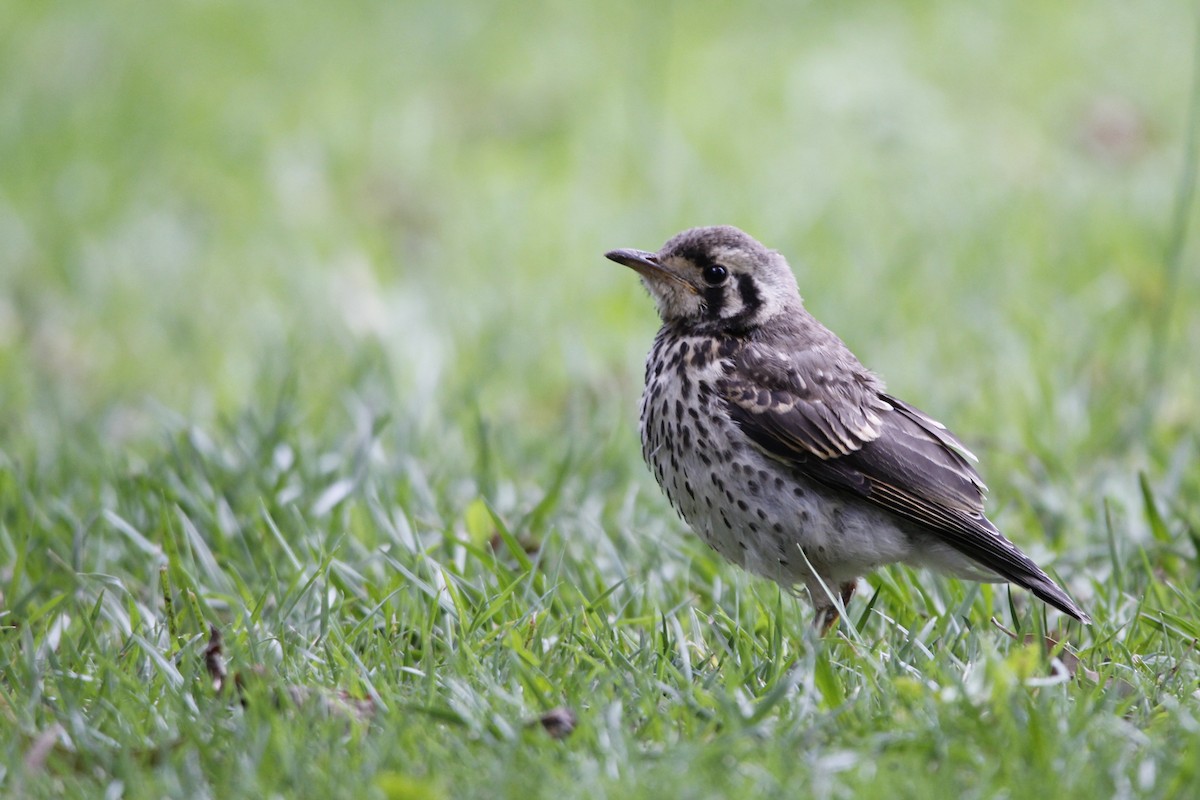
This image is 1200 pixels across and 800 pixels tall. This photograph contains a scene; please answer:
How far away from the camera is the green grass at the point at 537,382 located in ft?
11.6

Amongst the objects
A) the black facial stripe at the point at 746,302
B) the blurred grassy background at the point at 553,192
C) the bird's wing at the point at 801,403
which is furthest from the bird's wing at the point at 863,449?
the blurred grassy background at the point at 553,192

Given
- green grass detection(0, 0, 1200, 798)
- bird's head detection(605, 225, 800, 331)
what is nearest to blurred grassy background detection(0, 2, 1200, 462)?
green grass detection(0, 0, 1200, 798)

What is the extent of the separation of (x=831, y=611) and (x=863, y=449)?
51cm

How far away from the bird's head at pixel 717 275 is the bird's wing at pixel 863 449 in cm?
18

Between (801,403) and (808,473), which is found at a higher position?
(801,403)

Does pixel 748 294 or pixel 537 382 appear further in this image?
pixel 537 382

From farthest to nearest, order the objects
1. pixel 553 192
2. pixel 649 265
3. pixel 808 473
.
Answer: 1. pixel 553 192
2. pixel 649 265
3. pixel 808 473

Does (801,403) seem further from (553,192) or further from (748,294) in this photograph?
(553,192)

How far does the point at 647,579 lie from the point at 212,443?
191 cm

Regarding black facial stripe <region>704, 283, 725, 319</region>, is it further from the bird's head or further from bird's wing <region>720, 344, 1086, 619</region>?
bird's wing <region>720, 344, 1086, 619</region>

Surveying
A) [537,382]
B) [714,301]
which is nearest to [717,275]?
[714,301]

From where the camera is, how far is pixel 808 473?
4.57 meters

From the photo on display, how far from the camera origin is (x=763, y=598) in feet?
15.9

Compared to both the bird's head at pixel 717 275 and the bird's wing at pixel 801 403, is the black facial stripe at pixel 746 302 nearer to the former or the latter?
the bird's head at pixel 717 275
